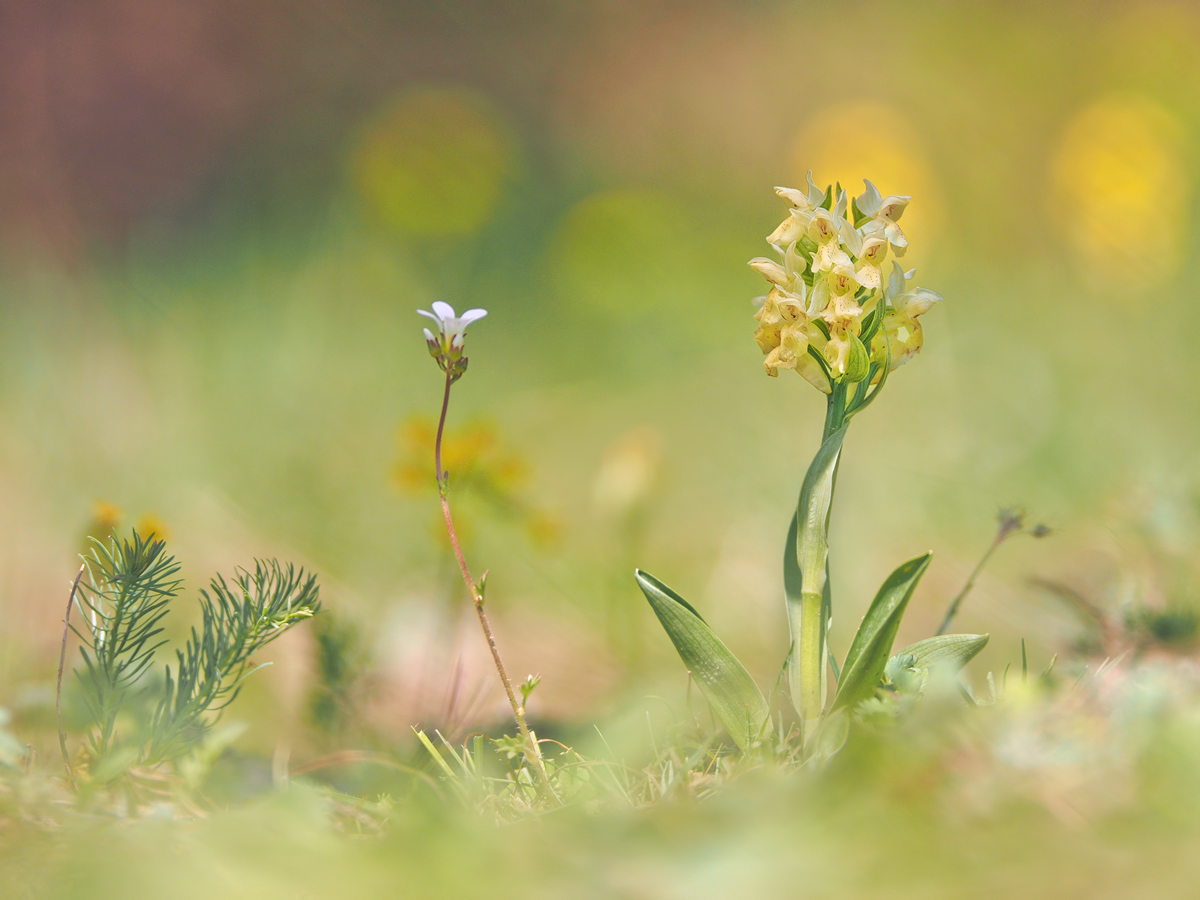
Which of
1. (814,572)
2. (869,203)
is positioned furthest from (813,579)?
(869,203)

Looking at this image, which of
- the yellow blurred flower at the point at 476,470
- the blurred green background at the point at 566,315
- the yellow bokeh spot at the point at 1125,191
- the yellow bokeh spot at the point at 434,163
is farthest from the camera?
the yellow bokeh spot at the point at 434,163

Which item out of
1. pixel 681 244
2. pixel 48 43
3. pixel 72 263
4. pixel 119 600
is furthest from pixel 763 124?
pixel 119 600

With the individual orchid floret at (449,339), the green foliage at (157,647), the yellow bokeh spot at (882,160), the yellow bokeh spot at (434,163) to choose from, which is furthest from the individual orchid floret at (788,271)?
the yellow bokeh spot at (434,163)

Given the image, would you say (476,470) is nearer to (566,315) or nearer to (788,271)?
(788,271)

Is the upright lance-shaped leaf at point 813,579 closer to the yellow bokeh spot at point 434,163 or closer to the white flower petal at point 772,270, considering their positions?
the white flower petal at point 772,270

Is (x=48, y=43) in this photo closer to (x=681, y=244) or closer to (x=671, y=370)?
(x=681, y=244)

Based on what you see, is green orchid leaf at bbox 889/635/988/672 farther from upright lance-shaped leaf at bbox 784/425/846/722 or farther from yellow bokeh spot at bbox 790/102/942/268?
yellow bokeh spot at bbox 790/102/942/268

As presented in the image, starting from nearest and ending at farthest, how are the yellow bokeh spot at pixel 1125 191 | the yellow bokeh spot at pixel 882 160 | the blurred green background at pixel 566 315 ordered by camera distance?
the blurred green background at pixel 566 315, the yellow bokeh spot at pixel 1125 191, the yellow bokeh spot at pixel 882 160
